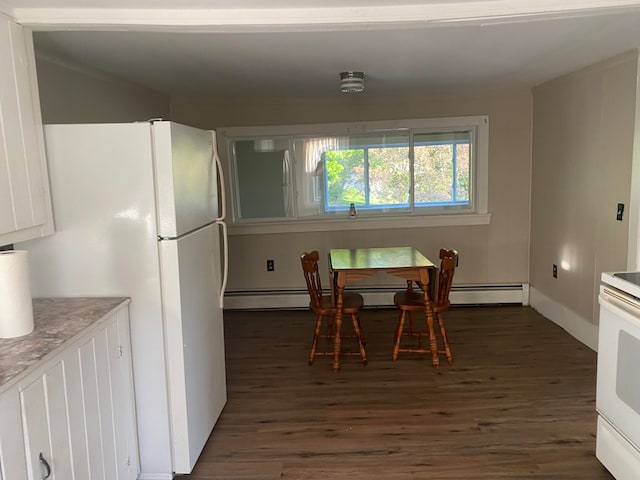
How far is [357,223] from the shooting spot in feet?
16.6

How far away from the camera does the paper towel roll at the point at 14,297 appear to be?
174cm

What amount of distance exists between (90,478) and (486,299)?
4191 mm

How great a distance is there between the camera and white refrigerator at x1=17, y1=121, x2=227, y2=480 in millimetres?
2197

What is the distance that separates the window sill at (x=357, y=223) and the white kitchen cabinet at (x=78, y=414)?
2.88m

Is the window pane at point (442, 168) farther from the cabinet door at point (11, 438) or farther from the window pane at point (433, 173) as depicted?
the cabinet door at point (11, 438)

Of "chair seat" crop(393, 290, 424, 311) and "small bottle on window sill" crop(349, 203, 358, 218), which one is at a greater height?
"small bottle on window sill" crop(349, 203, 358, 218)

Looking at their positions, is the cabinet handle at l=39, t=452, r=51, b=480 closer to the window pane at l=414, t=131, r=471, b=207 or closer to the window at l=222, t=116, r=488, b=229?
the window at l=222, t=116, r=488, b=229

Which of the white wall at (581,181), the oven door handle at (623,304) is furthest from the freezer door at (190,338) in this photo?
the white wall at (581,181)

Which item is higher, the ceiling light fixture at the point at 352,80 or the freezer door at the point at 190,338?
the ceiling light fixture at the point at 352,80

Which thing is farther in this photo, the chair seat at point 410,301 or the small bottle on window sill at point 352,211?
the small bottle on window sill at point 352,211

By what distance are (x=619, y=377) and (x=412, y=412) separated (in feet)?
3.91

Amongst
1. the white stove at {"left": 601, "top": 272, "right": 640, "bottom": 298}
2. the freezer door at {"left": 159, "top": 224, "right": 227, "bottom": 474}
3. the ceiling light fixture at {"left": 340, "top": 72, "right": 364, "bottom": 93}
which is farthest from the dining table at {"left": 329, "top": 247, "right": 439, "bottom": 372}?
the white stove at {"left": 601, "top": 272, "right": 640, "bottom": 298}

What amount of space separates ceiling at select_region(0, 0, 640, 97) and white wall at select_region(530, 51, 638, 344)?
0.23 m

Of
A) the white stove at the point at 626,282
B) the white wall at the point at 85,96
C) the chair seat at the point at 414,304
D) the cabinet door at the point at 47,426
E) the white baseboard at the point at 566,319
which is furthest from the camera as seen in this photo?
the white baseboard at the point at 566,319
